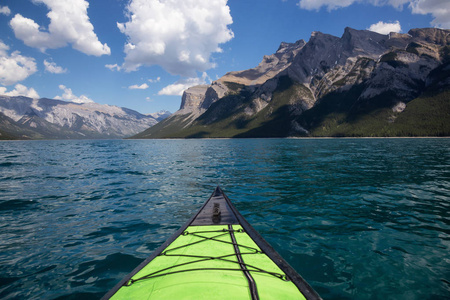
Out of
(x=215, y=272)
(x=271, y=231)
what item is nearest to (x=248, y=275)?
(x=215, y=272)

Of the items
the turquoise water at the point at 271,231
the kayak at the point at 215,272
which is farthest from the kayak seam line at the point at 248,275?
the turquoise water at the point at 271,231

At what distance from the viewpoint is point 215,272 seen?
4977 mm

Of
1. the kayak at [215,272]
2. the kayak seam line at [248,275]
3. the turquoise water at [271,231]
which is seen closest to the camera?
the kayak seam line at [248,275]

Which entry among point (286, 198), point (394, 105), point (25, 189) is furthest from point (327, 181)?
point (394, 105)

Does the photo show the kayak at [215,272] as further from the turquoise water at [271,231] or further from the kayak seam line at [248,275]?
the turquoise water at [271,231]

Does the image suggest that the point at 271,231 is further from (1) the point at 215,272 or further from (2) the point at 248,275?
(1) the point at 215,272

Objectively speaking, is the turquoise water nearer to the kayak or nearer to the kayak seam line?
the kayak

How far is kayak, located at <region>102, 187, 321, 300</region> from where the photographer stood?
4195 millimetres

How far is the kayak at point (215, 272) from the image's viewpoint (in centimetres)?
420

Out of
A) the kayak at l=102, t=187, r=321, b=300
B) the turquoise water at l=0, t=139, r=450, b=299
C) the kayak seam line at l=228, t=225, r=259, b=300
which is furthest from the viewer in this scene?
the turquoise water at l=0, t=139, r=450, b=299

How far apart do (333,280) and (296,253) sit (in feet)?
5.17

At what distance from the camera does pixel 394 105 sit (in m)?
194

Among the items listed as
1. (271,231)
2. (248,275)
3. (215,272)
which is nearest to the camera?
(248,275)

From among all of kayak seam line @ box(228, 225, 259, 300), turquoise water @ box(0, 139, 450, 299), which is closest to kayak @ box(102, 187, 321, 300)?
kayak seam line @ box(228, 225, 259, 300)
